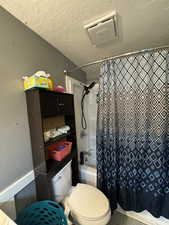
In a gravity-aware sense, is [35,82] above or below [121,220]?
above

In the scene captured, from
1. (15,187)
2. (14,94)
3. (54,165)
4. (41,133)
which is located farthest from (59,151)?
(14,94)

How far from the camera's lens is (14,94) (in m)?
0.93

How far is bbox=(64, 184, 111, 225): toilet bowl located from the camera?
0.89m

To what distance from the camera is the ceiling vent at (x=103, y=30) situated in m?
0.96

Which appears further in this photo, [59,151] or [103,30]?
[59,151]

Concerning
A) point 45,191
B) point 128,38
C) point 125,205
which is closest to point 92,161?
point 125,205

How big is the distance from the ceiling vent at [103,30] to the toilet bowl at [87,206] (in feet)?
5.50

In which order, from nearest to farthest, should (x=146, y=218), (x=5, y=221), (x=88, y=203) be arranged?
(x=5, y=221), (x=88, y=203), (x=146, y=218)

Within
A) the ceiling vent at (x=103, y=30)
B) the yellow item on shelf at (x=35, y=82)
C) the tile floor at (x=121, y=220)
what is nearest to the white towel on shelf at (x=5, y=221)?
the yellow item on shelf at (x=35, y=82)

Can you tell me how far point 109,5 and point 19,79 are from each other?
993 mm

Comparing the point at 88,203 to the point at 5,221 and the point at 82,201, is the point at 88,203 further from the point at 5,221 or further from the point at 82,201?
the point at 5,221

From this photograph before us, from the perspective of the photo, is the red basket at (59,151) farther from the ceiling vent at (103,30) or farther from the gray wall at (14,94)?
the ceiling vent at (103,30)

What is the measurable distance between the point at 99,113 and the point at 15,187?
3.53ft

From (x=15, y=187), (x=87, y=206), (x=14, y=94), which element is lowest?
(x=87, y=206)
